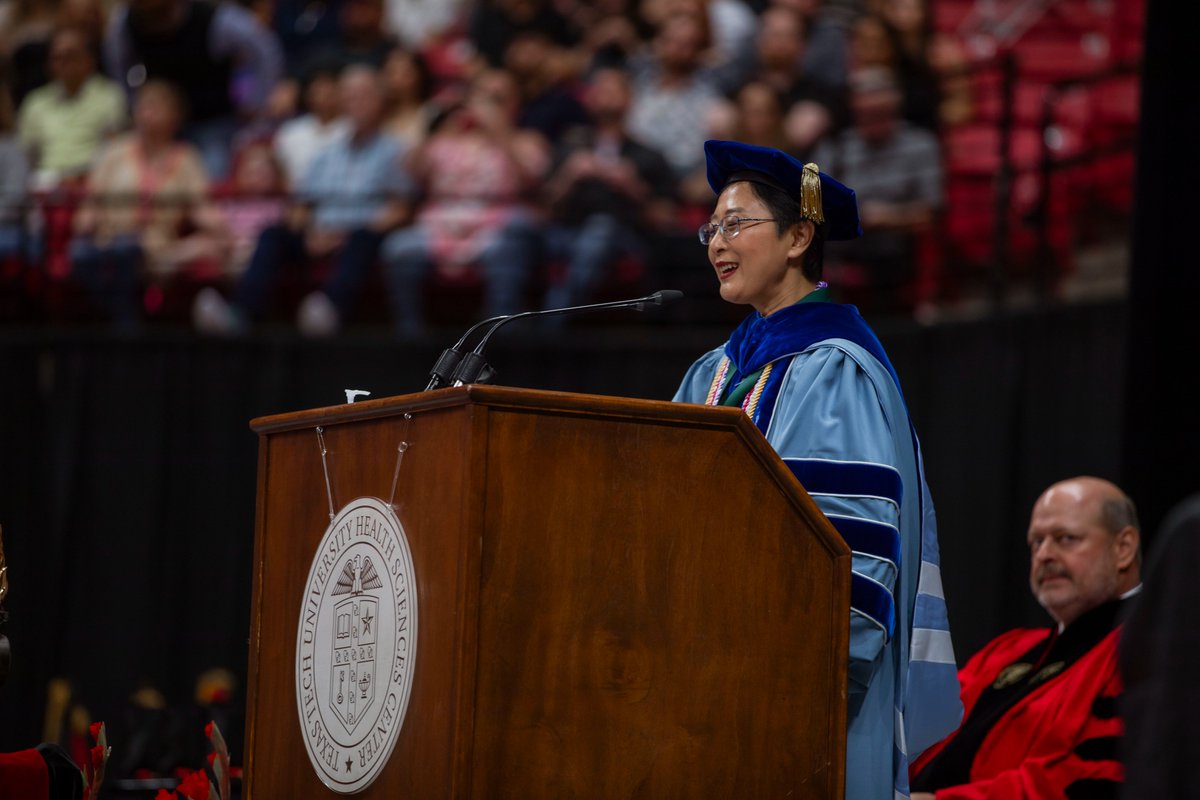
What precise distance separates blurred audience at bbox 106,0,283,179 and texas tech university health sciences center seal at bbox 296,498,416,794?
6136mm

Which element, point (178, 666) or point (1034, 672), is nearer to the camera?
point (1034, 672)

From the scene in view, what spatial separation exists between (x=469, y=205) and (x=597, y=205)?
0.60 m

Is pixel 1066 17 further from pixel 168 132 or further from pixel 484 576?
pixel 484 576

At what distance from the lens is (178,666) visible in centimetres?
685

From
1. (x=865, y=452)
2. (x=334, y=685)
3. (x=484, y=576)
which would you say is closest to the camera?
(x=484, y=576)

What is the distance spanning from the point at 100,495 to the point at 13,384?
594 mm

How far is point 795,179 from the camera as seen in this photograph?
2863 mm

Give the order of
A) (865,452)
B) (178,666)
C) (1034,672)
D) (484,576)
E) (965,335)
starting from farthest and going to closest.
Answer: (178,666) < (965,335) < (1034,672) < (865,452) < (484,576)

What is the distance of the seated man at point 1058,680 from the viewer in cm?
371

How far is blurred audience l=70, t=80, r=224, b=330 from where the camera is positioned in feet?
24.0

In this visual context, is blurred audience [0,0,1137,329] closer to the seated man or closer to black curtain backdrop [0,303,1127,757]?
black curtain backdrop [0,303,1127,757]

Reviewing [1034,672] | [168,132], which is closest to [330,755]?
[1034,672]

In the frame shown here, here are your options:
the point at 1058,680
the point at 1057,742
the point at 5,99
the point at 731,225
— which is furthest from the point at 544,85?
the point at 731,225

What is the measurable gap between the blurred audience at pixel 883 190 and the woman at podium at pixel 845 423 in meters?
3.78
